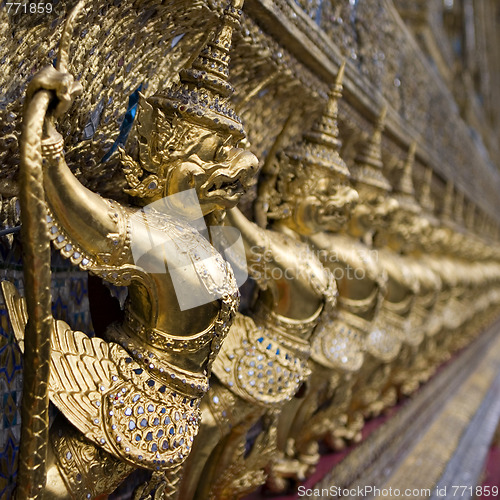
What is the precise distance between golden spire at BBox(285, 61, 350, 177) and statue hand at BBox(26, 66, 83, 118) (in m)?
0.70

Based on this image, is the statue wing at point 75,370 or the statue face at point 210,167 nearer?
the statue wing at point 75,370

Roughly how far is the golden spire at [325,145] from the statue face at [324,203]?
0.03 m

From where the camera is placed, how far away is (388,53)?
210cm

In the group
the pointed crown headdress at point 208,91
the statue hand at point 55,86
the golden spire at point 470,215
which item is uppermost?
the golden spire at point 470,215

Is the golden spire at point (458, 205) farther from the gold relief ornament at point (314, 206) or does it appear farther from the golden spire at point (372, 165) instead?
the gold relief ornament at point (314, 206)

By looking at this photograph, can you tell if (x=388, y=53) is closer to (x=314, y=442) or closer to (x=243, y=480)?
(x=314, y=442)

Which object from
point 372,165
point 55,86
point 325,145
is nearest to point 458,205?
point 372,165

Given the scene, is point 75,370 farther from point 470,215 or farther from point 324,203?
point 470,215

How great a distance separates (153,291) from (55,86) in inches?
12.4

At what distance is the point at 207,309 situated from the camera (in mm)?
902

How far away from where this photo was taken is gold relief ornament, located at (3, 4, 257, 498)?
0.79m

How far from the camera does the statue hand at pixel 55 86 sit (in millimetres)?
665

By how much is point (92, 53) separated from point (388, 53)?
4.69ft

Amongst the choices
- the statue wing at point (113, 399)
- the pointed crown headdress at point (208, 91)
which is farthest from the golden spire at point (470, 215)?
the statue wing at point (113, 399)
